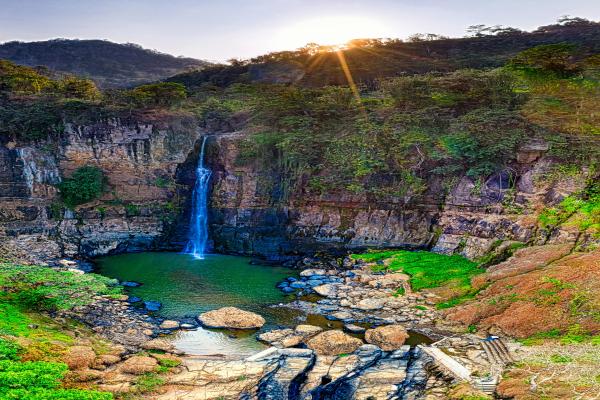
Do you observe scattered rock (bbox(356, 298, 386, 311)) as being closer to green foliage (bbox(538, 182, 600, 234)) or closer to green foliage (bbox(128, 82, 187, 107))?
green foliage (bbox(538, 182, 600, 234))

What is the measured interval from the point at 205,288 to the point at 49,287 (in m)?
8.32

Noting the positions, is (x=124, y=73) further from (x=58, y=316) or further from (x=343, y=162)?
(x=58, y=316)

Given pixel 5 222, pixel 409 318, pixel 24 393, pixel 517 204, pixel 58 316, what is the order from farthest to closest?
pixel 5 222, pixel 517 204, pixel 409 318, pixel 58 316, pixel 24 393

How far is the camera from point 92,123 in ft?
121

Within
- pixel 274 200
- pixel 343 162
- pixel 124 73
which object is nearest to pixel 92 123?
pixel 274 200

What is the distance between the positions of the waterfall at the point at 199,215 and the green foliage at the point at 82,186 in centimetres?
759

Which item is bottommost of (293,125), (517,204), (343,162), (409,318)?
(409,318)

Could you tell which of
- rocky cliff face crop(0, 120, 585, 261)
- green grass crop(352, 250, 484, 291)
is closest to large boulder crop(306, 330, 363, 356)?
green grass crop(352, 250, 484, 291)

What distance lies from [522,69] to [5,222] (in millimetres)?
40795

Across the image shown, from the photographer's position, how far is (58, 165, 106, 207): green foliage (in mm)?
34875

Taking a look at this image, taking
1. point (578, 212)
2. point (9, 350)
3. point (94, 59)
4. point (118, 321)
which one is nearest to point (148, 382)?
point (9, 350)

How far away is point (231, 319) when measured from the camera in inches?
838

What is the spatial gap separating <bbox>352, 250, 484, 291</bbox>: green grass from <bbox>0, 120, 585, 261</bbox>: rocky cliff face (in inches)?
65.2

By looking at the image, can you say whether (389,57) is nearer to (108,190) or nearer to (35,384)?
(108,190)
